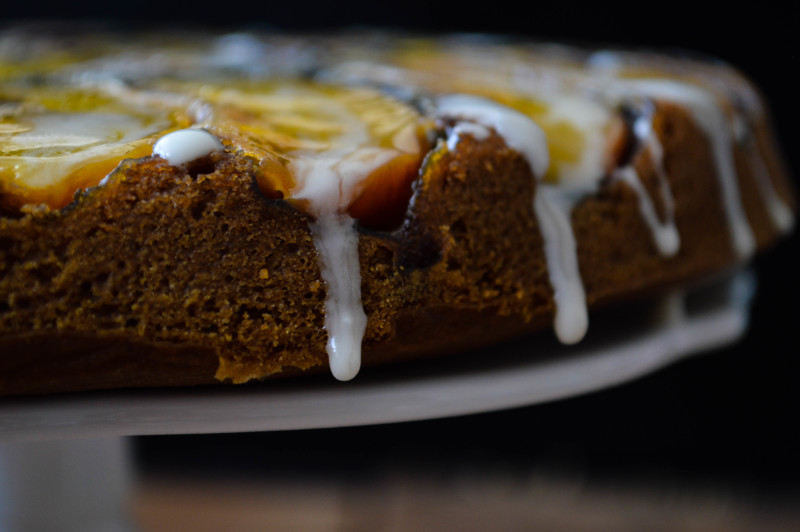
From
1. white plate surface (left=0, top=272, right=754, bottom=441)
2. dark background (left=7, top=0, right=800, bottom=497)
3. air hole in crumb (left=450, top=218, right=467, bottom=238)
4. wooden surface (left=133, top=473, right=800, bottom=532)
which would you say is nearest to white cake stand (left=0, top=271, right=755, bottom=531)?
white plate surface (left=0, top=272, right=754, bottom=441)

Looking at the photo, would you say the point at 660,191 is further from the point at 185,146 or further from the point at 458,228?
the point at 185,146

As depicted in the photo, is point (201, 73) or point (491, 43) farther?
point (491, 43)

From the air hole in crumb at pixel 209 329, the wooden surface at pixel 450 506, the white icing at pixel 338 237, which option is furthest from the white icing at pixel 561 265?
the wooden surface at pixel 450 506

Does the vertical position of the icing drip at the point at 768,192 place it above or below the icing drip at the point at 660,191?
above

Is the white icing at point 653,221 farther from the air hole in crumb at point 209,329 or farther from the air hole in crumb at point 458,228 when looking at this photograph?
the air hole in crumb at point 209,329

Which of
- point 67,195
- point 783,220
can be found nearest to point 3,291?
point 67,195

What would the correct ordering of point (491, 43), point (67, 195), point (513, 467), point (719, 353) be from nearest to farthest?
1. point (67, 195)
2. point (491, 43)
3. point (719, 353)
4. point (513, 467)

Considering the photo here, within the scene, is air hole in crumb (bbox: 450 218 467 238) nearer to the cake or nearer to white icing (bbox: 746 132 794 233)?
the cake

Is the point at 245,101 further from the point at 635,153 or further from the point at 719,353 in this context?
the point at 719,353
